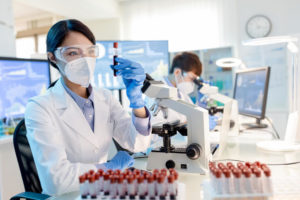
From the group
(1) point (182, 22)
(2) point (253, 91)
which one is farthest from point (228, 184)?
(1) point (182, 22)

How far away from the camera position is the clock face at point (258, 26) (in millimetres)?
4141

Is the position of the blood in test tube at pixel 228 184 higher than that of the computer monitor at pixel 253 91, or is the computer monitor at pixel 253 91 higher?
the computer monitor at pixel 253 91

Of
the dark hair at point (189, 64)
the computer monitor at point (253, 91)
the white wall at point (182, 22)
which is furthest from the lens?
the white wall at point (182, 22)

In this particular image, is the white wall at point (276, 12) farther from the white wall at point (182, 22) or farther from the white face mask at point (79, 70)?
the white face mask at point (79, 70)

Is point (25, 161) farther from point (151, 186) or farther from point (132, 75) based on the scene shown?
point (151, 186)

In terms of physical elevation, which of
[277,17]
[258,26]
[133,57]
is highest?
[277,17]

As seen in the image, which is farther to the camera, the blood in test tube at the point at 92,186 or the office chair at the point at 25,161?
the office chair at the point at 25,161

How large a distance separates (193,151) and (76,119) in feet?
2.05

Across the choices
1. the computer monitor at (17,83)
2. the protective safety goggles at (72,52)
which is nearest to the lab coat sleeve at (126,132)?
the protective safety goggles at (72,52)

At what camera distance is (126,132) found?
1460 millimetres

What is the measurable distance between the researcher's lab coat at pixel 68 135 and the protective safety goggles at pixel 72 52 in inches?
6.8

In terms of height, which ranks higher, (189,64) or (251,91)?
(189,64)

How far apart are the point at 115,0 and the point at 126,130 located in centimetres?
422

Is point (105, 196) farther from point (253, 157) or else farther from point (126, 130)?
point (253, 157)
